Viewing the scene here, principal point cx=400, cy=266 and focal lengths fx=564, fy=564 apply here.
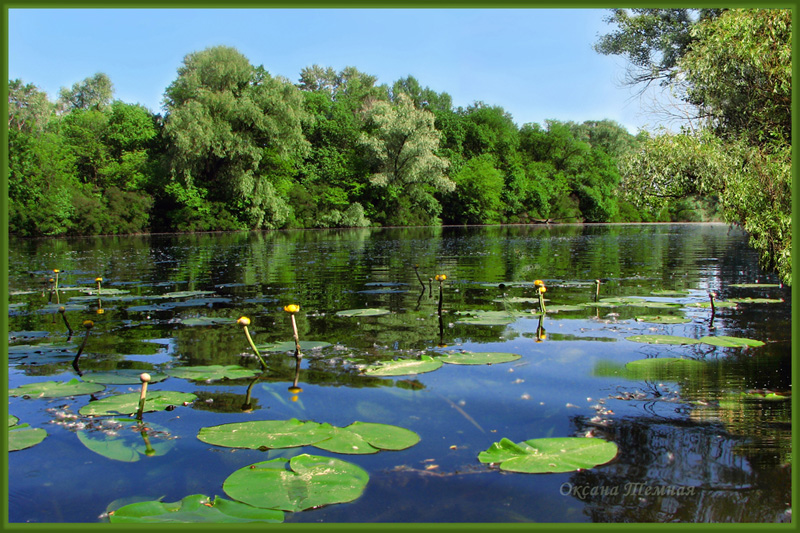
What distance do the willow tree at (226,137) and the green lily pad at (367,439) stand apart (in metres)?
42.6

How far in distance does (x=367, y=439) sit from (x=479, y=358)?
2.45 m

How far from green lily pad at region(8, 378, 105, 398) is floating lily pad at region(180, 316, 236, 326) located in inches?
129

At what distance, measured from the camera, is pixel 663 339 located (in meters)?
7.05

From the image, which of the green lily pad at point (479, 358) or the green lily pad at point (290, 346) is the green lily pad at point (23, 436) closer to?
the green lily pad at point (290, 346)

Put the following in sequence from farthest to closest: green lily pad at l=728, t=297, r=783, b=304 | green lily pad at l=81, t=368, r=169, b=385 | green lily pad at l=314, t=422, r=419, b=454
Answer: green lily pad at l=728, t=297, r=783, b=304 → green lily pad at l=81, t=368, r=169, b=385 → green lily pad at l=314, t=422, r=419, b=454

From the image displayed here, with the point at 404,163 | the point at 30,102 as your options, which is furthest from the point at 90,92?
Result: the point at 404,163

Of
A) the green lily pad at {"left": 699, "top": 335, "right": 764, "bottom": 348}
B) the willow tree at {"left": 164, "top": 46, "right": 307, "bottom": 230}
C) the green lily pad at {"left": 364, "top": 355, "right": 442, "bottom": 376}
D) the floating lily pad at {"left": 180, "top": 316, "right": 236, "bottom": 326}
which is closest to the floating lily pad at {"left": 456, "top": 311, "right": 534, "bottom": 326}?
the green lily pad at {"left": 364, "top": 355, "right": 442, "bottom": 376}

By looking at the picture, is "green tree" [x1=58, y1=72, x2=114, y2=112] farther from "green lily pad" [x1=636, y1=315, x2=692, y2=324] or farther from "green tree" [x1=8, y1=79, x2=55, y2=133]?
"green lily pad" [x1=636, y1=315, x2=692, y2=324]

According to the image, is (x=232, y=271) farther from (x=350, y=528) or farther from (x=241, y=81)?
(x=241, y=81)

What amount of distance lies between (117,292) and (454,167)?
60.1 m

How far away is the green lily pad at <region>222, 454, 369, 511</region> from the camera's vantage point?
10.1 ft

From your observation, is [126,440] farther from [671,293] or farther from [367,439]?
[671,293]

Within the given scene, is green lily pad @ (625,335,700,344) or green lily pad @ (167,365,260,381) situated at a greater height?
green lily pad @ (625,335,700,344)

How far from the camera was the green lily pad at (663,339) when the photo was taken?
6.94 meters
